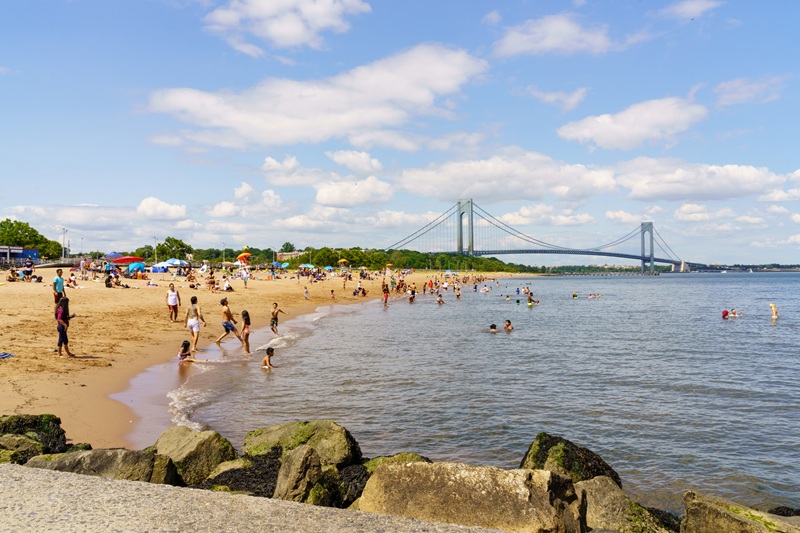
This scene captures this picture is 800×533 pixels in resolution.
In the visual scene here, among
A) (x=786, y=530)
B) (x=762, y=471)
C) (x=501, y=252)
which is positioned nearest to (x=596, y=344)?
(x=762, y=471)

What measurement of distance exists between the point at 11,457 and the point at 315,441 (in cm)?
347

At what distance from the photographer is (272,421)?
393 inches

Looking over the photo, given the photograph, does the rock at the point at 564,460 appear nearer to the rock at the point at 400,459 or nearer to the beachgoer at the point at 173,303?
the rock at the point at 400,459

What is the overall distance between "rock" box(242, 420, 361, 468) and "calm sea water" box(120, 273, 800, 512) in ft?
3.99

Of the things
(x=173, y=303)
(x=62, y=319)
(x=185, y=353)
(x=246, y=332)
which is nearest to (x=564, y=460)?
(x=185, y=353)

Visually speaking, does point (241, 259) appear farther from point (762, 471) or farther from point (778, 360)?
point (762, 471)

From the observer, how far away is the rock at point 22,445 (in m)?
6.71

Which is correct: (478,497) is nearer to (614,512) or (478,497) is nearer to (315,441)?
(614,512)

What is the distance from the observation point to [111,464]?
575cm

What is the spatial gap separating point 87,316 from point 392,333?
12472 mm

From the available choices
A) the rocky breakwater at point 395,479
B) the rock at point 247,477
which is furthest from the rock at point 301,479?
the rock at point 247,477

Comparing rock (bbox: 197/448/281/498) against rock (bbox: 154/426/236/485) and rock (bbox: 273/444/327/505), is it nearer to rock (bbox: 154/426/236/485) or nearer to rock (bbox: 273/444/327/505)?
rock (bbox: 154/426/236/485)

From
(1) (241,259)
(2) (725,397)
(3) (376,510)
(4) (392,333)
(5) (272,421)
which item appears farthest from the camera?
(1) (241,259)

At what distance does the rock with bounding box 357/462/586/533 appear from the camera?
4398 mm
